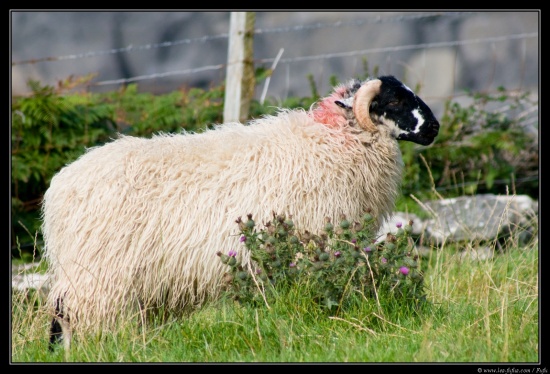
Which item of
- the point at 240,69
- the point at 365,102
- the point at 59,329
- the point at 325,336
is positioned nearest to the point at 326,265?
the point at 325,336

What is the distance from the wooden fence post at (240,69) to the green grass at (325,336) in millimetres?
3065

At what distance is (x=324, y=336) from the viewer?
382 cm

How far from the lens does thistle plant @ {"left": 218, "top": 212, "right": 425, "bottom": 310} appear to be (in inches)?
157

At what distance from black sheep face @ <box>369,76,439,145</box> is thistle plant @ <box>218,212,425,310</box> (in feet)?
2.57

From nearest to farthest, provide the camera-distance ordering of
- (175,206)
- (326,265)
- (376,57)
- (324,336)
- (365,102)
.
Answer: (324,336) < (326,265) < (175,206) < (365,102) < (376,57)


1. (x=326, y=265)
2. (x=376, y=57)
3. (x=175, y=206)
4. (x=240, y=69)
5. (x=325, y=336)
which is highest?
(x=376, y=57)

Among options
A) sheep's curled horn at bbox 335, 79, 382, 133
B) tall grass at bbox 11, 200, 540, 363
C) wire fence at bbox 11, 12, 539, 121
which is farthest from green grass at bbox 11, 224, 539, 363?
wire fence at bbox 11, 12, 539, 121

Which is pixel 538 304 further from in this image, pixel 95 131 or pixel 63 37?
pixel 63 37

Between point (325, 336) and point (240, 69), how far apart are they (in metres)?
3.76

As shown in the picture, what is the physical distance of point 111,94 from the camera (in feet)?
26.2

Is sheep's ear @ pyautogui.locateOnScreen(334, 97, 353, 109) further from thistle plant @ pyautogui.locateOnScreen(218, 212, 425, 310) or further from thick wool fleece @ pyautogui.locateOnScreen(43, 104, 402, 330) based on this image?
thistle plant @ pyautogui.locateOnScreen(218, 212, 425, 310)

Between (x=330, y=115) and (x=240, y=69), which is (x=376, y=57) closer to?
(x=240, y=69)

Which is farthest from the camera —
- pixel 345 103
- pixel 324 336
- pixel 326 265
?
pixel 345 103

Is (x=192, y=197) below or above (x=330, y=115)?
below
